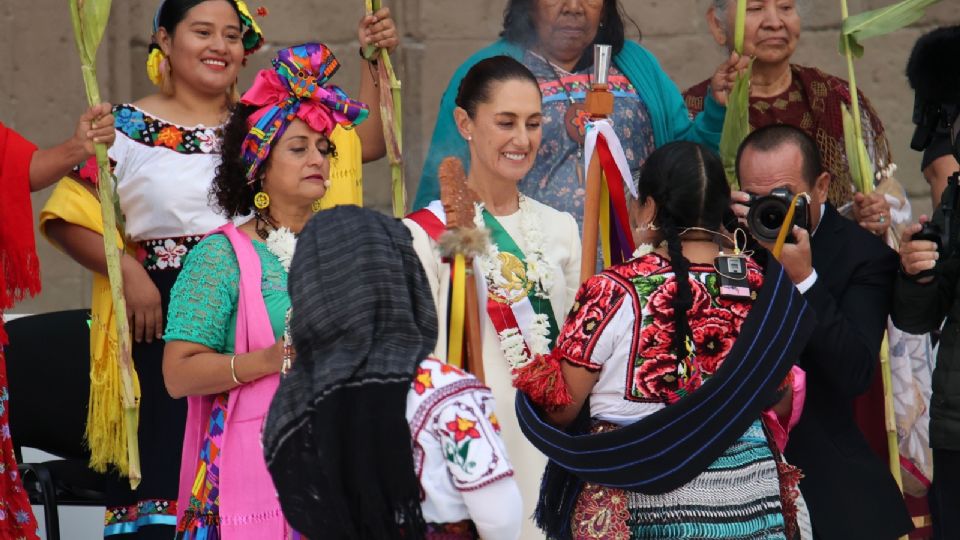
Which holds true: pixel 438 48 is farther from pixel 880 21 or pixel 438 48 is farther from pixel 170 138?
pixel 880 21

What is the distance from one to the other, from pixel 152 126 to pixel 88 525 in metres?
1.59

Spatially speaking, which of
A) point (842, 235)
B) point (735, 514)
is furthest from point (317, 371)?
point (842, 235)

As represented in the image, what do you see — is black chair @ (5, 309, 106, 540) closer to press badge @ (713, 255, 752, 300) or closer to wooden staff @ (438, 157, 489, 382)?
wooden staff @ (438, 157, 489, 382)

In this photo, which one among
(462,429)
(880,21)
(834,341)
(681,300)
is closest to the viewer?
(462,429)

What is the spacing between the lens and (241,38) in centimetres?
498

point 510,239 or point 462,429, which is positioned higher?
point 510,239

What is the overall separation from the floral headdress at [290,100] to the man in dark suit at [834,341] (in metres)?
1.07

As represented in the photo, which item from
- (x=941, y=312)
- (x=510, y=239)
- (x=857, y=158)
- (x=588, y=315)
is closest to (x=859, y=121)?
(x=857, y=158)

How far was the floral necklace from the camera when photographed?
3975 millimetres

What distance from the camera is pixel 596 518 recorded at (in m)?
3.45

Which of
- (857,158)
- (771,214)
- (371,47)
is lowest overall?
(771,214)

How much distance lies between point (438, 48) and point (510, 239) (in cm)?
259

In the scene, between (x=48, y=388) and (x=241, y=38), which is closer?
(x=241, y=38)

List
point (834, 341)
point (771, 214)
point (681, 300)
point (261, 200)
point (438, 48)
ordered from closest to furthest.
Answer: point (681, 300) → point (834, 341) → point (771, 214) → point (261, 200) → point (438, 48)
